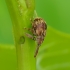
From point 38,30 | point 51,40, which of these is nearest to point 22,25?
point 38,30

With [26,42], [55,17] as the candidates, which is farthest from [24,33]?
[55,17]

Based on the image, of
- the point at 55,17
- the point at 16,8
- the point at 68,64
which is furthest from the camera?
the point at 55,17

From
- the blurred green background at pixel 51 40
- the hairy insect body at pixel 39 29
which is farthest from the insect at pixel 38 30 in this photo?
the blurred green background at pixel 51 40

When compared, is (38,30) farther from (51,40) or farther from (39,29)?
(51,40)

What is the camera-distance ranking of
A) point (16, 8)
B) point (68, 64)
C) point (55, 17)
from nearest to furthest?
point (16, 8), point (68, 64), point (55, 17)

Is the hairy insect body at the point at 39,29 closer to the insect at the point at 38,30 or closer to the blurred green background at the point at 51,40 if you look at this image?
the insect at the point at 38,30

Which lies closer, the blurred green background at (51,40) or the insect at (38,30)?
the insect at (38,30)

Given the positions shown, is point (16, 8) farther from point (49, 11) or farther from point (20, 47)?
point (49, 11)
